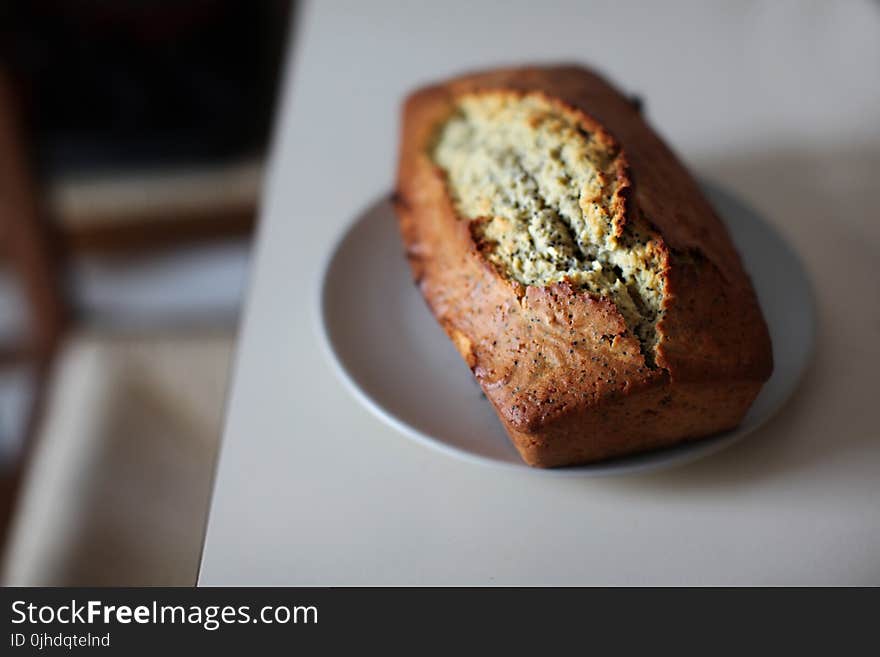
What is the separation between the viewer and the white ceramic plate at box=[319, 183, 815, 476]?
2.68ft

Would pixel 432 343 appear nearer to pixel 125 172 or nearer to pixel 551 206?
pixel 551 206

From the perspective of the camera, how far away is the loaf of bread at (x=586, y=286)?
764mm

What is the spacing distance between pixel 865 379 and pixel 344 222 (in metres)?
0.61

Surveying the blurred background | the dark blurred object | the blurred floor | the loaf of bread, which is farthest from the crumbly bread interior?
the dark blurred object

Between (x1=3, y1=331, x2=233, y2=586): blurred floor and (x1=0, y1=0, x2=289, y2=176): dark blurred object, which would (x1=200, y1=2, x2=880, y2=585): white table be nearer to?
(x1=3, y1=331, x2=233, y2=586): blurred floor

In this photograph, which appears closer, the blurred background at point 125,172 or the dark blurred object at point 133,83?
the blurred background at point 125,172

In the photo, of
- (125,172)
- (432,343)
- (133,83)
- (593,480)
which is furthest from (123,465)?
(133,83)

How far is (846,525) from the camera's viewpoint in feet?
2.66

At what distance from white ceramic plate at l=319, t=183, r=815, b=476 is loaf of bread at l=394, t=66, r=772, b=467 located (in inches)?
1.9

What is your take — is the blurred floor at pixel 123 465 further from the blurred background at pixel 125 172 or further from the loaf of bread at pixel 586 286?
the loaf of bread at pixel 586 286

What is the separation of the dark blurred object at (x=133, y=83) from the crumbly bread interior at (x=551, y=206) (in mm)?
1240

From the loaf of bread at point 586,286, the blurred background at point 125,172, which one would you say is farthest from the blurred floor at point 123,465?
the loaf of bread at point 586,286

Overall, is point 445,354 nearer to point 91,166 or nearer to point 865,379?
point 865,379

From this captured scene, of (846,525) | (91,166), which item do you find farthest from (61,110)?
(846,525)
